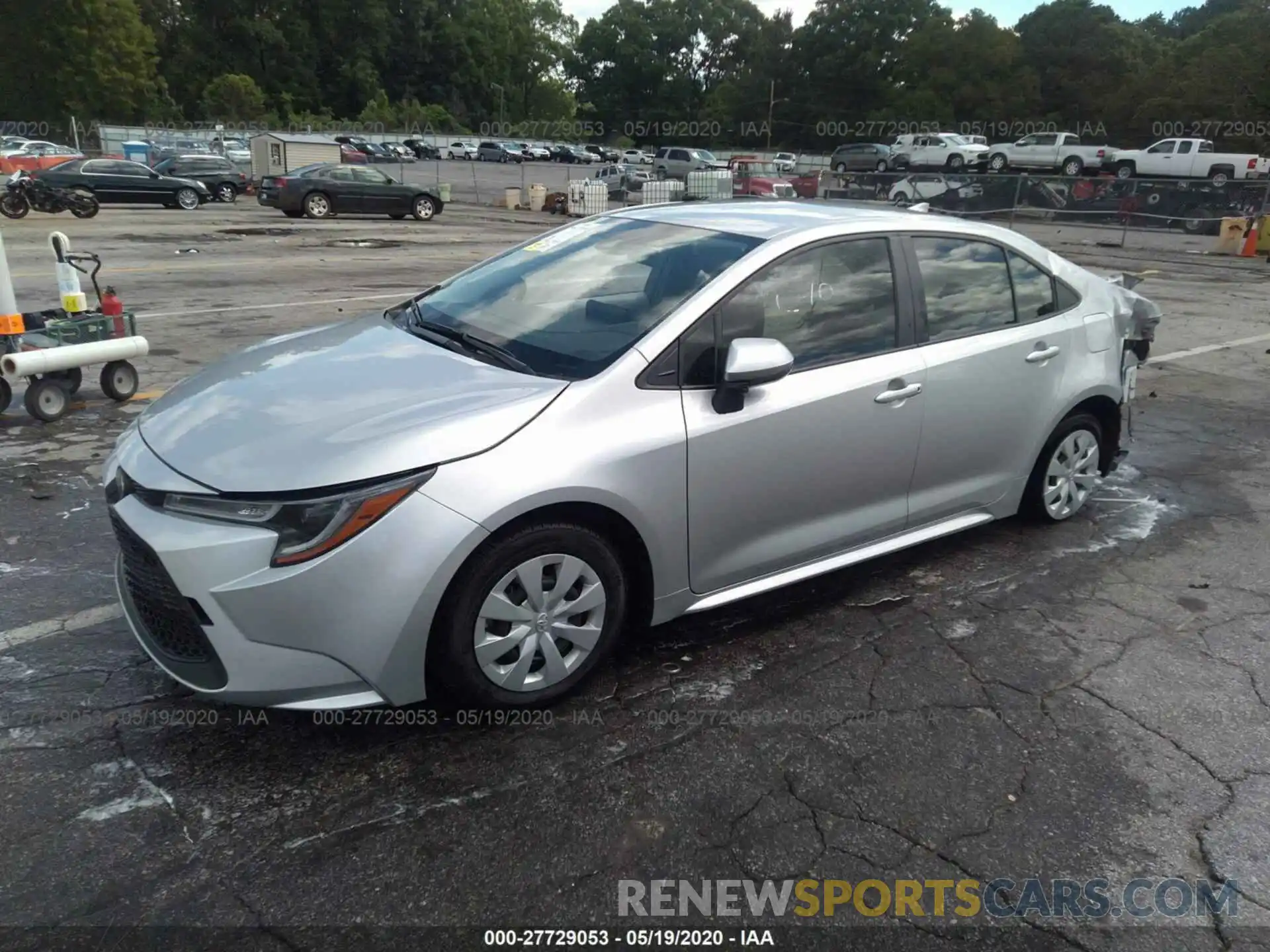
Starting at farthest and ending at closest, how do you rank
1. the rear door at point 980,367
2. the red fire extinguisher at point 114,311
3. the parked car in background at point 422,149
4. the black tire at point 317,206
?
1. the parked car in background at point 422,149
2. the black tire at point 317,206
3. the red fire extinguisher at point 114,311
4. the rear door at point 980,367

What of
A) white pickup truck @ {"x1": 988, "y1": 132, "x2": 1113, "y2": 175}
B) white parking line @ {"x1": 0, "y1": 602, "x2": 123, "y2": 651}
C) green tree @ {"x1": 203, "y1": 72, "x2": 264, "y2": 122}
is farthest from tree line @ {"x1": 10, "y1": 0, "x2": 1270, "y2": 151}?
white parking line @ {"x1": 0, "y1": 602, "x2": 123, "y2": 651}

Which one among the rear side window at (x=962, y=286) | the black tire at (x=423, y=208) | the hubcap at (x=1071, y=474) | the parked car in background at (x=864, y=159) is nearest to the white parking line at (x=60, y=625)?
the rear side window at (x=962, y=286)

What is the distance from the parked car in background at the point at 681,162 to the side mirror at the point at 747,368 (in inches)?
1649

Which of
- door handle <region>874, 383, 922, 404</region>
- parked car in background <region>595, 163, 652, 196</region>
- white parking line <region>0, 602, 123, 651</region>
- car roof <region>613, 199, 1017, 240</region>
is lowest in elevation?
white parking line <region>0, 602, 123, 651</region>

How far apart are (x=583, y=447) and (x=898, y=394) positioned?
4.96 feet

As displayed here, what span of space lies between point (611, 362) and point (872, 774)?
162 centimetres

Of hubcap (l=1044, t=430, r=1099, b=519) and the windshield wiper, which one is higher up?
the windshield wiper

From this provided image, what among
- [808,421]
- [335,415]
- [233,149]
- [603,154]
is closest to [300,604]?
[335,415]

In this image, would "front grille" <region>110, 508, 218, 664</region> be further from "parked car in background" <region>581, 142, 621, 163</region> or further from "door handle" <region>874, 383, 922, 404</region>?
"parked car in background" <region>581, 142, 621, 163</region>

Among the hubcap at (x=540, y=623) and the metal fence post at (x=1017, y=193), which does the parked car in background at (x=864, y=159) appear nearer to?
the metal fence post at (x=1017, y=193)

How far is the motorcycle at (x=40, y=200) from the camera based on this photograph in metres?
21.8

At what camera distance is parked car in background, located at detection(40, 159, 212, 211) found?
2388 centimetres

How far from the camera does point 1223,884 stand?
2.52m

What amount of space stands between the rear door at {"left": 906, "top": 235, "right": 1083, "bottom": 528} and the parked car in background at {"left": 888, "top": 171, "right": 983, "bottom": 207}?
24.2 m
